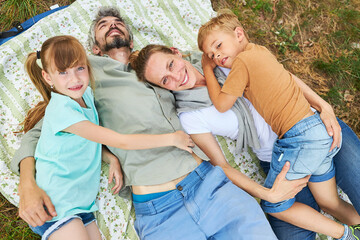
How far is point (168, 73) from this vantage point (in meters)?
2.87

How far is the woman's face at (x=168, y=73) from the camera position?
9.43 feet

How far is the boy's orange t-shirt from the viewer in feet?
8.57

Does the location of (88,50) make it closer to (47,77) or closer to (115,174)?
(47,77)

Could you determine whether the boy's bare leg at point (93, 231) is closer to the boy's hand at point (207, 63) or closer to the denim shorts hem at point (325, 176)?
the boy's hand at point (207, 63)

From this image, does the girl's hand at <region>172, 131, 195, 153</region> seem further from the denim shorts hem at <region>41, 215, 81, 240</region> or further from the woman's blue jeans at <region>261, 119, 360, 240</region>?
the woman's blue jeans at <region>261, 119, 360, 240</region>

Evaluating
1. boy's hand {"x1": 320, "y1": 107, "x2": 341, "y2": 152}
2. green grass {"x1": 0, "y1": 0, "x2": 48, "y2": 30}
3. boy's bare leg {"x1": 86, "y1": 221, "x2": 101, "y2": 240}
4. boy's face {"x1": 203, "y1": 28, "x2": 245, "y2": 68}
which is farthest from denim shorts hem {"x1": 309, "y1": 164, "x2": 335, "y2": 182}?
green grass {"x1": 0, "y1": 0, "x2": 48, "y2": 30}

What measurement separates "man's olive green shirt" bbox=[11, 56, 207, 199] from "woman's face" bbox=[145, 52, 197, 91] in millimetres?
104

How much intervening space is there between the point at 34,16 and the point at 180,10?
2.05 metres

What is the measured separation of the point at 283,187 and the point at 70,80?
2108mm

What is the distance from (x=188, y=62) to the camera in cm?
321

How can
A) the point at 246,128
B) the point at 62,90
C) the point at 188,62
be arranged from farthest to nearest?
the point at 188,62 → the point at 246,128 → the point at 62,90

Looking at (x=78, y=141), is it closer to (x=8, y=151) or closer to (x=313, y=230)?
(x=8, y=151)

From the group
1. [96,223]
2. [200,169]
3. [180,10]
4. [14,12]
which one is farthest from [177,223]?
[14,12]

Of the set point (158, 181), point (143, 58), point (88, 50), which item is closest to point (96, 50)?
point (88, 50)
